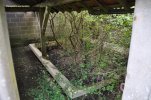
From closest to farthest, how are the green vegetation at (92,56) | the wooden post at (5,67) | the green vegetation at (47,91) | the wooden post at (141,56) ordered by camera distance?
the wooden post at (141,56) → the wooden post at (5,67) → the green vegetation at (47,91) → the green vegetation at (92,56)

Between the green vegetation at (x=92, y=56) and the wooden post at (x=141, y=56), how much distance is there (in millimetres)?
1878

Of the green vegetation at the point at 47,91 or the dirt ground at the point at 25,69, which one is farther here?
the dirt ground at the point at 25,69

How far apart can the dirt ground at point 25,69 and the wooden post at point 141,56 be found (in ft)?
8.11

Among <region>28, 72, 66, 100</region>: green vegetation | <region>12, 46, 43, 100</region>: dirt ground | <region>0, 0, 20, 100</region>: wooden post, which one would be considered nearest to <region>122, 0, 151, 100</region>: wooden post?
<region>0, 0, 20, 100</region>: wooden post

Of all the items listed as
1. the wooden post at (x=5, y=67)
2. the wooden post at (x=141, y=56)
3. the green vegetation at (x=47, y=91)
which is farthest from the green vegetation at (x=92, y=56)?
the wooden post at (x=141, y=56)

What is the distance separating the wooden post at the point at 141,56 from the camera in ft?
3.50

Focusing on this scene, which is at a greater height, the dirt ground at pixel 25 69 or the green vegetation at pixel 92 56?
the green vegetation at pixel 92 56

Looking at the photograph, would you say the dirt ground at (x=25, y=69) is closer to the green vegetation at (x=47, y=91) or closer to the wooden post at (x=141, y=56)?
the green vegetation at (x=47, y=91)

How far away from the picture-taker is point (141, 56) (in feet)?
3.68

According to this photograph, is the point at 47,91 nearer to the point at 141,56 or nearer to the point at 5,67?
the point at 5,67

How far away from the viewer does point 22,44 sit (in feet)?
23.6

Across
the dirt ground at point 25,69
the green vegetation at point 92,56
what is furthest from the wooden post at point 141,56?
the dirt ground at point 25,69

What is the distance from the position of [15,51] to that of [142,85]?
5.99 meters

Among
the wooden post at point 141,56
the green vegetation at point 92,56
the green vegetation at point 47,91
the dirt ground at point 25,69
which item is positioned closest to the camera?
the wooden post at point 141,56
